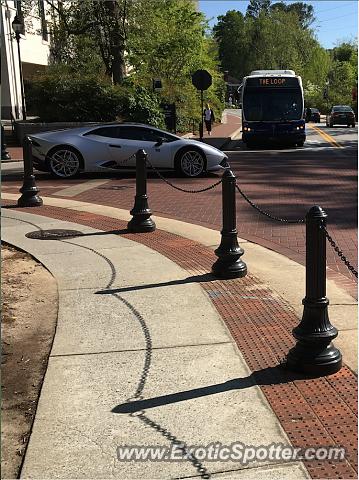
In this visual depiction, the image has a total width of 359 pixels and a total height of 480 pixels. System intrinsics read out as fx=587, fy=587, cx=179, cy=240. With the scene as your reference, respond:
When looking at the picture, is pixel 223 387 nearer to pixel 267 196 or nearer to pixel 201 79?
pixel 267 196

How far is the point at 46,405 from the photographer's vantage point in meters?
3.41

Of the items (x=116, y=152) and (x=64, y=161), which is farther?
(x=116, y=152)

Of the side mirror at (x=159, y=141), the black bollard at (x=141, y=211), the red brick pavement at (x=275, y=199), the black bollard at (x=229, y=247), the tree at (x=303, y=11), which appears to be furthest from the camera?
the tree at (x=303, y=11)

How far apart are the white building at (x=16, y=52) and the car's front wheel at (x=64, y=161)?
17645 millimetres

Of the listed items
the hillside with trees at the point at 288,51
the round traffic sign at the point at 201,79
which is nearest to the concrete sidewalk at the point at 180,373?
Result: the round traffic sign at the point at 201,79

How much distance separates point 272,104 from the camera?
24.8 m

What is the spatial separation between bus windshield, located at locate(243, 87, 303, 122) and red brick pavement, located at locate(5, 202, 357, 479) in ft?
62.9

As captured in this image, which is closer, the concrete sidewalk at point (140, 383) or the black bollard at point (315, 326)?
the concrete sidewalk at point (140, 383)

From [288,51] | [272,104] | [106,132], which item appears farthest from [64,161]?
[288,51]

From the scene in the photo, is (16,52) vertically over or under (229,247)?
over

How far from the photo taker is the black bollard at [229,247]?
6008 mm

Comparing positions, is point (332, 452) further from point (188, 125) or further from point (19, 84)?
point (19, 84)

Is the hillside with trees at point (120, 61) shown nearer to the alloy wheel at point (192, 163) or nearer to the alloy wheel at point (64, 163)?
the alloy wheel at point (64, 163)

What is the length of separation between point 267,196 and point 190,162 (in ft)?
10.5
